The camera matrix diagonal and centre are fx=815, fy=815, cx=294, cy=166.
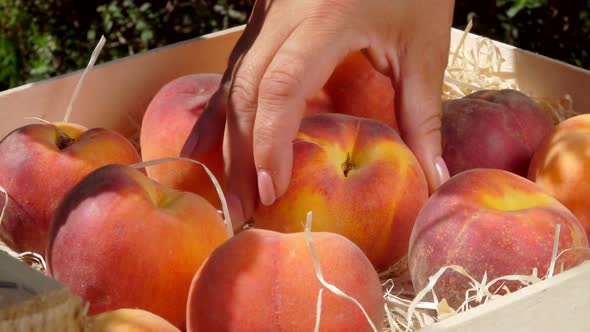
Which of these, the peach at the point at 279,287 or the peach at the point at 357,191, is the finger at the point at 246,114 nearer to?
the peach at the point at 357,191

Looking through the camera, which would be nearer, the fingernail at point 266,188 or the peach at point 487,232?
the peach at point 487,232

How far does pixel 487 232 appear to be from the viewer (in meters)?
0.96

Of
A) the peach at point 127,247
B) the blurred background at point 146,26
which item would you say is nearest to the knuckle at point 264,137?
the peach at point 127,247

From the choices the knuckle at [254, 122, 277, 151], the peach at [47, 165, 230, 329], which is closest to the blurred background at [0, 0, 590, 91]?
the knuckle at [254, 122, 277, 151]

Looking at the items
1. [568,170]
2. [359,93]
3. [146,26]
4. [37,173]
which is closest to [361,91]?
[359,93]

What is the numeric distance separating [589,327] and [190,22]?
2.10 metres

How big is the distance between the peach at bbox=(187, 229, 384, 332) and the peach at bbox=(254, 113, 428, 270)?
0.18 metres

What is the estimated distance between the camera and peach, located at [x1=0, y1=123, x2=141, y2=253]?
1.17 meters

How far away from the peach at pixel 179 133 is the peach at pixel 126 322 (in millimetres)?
476

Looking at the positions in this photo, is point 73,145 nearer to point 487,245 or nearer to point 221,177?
point 221,177

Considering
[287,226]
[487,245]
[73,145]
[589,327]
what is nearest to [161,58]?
[73,145]

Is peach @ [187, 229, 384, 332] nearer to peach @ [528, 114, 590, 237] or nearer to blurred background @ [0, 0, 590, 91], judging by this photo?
peach @ [528, 114, 590, 237]

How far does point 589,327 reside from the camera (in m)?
0.89

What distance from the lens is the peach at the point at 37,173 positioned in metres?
1.17
